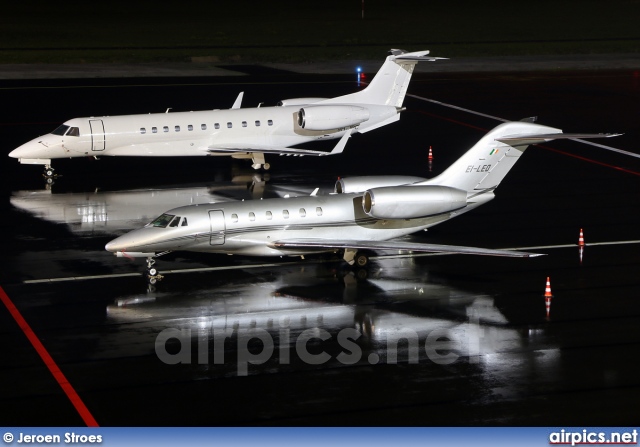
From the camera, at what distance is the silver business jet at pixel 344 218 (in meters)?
28.5

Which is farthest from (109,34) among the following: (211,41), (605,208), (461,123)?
(605,208)

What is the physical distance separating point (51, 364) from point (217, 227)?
707cm

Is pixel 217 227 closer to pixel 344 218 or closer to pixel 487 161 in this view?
pixel 344 218

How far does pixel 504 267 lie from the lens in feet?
98.7

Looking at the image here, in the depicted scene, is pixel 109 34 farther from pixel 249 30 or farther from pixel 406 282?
pixel 406 282

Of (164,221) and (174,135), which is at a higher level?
(174,135)

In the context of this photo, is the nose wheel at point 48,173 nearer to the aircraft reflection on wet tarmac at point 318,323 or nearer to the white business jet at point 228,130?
the white business jet at point 228,130

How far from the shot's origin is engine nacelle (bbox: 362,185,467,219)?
29297 millimetres

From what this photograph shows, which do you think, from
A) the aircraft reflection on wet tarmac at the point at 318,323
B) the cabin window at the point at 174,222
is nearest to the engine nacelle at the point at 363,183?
the aircraft reflection on wet tarmac at the point at 318,323

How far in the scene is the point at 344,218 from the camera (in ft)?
97.7

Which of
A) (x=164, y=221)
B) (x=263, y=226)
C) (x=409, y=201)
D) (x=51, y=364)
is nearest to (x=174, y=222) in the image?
(x=164, y=221)

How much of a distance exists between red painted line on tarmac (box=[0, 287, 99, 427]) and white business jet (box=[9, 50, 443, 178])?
1416 cm

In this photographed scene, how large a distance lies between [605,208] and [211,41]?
5208 centimetres

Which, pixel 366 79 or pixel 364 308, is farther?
pixel 366 79
